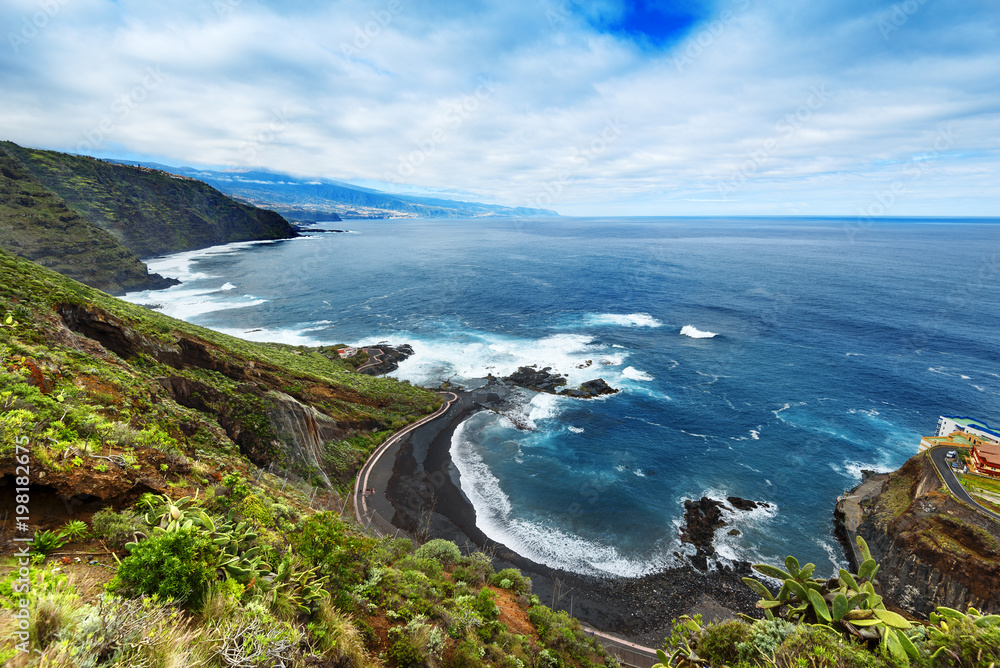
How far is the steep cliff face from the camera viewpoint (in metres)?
20.4

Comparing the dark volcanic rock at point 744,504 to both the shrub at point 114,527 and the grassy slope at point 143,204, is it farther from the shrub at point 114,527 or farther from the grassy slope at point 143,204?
the grassy slope at point 143,204

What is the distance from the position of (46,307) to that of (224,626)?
20.2 m

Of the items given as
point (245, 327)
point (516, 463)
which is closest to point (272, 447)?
point (516, 463)

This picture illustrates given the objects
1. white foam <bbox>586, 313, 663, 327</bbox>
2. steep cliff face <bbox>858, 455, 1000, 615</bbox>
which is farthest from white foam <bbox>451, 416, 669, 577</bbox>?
white foam <bbox>586, 313, 663, 327</bbox>

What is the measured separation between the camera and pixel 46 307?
1698 centimetres

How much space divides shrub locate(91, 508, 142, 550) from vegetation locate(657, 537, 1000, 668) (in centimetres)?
1199

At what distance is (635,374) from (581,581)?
2980 centimetres

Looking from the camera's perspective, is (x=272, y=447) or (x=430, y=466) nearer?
(x=272, y=447)

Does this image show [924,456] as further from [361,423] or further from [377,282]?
[377,282]

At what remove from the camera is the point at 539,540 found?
2591cm

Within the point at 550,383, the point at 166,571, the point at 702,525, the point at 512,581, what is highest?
the point at 166,571

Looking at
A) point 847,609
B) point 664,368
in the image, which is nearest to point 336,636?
point 847,609

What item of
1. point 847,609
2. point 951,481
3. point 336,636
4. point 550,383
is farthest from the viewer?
point 550,383

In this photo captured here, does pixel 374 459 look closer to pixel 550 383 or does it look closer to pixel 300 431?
pixel 300 431
